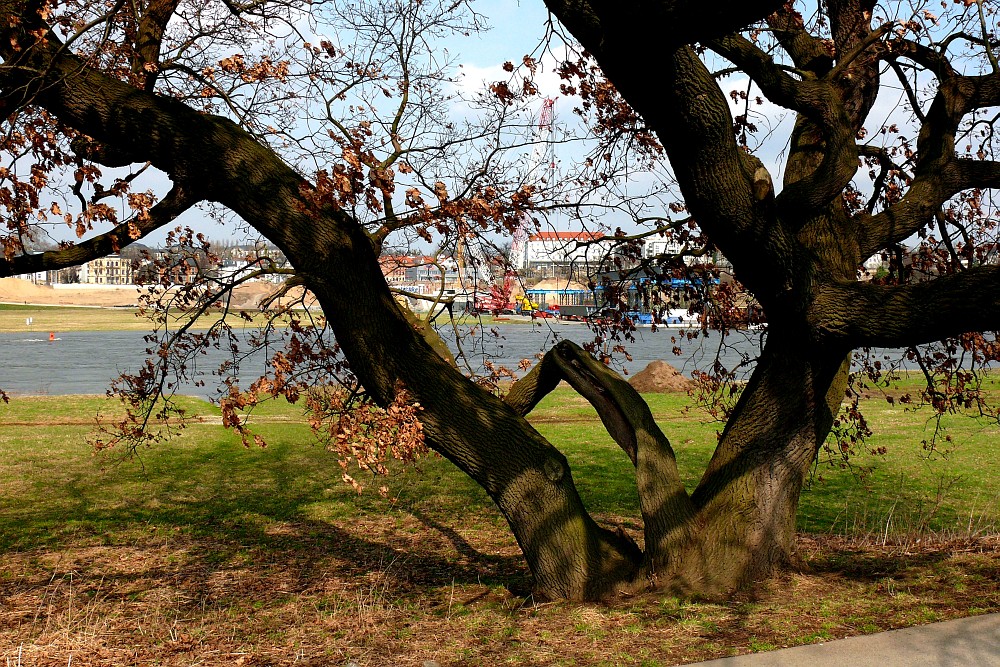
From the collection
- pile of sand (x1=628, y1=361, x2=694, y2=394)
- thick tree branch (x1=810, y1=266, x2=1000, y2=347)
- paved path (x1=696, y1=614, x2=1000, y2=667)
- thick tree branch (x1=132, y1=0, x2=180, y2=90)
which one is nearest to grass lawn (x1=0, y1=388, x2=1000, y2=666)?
paved path (x1=696, y1=614, x2=1000, y2=667)

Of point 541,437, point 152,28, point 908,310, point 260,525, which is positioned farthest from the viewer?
point 260,525

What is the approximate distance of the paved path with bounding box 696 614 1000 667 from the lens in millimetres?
4750

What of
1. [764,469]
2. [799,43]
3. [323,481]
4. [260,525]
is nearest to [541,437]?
[764,469]

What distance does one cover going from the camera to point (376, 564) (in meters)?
8.23

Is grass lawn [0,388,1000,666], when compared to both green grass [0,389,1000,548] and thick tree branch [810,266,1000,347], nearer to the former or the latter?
green grass [0,389,1000,548]

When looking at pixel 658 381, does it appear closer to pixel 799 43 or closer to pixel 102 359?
pixel 799 43

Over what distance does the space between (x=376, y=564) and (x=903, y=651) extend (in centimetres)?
A: 466

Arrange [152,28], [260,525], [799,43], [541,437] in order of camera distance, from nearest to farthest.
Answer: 1. [541,437]
2. [152,28]
3. [799,43]
4. [260,525]

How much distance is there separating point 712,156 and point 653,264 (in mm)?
2484

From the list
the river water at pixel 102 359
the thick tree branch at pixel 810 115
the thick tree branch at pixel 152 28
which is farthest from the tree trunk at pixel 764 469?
the river water at pixel 102 359

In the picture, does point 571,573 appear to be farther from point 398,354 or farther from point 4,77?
point 4,77

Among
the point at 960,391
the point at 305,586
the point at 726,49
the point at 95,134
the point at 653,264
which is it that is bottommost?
the point at 305,586

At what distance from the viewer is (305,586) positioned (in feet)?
24.3

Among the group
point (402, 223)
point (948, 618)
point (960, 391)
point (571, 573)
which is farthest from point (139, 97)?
point (960, 391)
